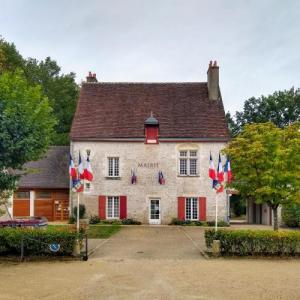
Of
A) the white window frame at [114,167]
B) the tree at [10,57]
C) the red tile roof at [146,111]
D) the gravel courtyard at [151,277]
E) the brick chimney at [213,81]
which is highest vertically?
the tree at [10,57]

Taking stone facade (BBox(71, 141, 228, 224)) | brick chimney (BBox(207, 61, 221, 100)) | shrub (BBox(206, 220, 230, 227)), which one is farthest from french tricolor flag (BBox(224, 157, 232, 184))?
brick chimney (BBox(207, 61, 221, 100))

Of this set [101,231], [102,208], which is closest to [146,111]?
[102,208]

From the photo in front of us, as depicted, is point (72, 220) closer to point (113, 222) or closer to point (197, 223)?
point (113, 222)

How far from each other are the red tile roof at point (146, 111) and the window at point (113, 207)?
439 centimetres

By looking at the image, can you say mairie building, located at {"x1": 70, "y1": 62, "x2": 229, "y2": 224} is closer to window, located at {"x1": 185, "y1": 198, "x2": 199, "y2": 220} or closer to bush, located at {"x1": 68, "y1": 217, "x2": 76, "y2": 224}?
window, located at {"x1": 185, "y1": 198, "x2": 199, "y2": 220}

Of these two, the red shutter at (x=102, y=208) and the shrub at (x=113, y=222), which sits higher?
the red shutter at (x=102, y=208)

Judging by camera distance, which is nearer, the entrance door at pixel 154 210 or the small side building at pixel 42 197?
the entrance door at pixel 154 210

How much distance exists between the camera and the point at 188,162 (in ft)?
106

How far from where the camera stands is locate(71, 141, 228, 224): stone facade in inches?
1270

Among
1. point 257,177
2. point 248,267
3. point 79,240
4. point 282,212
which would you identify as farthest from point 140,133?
point 248,267

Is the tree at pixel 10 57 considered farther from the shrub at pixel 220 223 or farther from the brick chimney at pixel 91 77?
the shrub at pixel 220 223

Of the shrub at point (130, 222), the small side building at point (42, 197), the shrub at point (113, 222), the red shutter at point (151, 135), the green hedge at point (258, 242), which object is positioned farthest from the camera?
the small side building at point (42, 197)

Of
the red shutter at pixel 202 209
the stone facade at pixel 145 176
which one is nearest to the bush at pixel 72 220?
the stone facade at pixel 145 176

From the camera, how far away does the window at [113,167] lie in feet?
108
